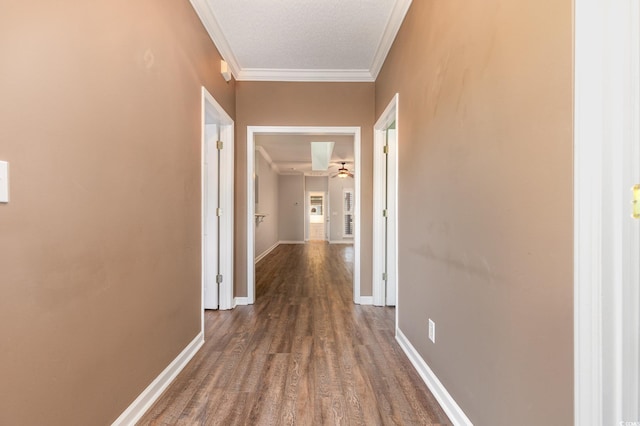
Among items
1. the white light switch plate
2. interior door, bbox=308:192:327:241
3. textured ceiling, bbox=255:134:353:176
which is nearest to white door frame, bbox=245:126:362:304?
textured ceiling, bbox=255:134:353:176

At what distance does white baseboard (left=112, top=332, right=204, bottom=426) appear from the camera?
1387mm

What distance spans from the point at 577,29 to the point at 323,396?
6.19ft

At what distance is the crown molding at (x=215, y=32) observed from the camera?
2160 millimetres

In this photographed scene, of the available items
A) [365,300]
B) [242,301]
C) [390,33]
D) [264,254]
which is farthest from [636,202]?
[264,254]

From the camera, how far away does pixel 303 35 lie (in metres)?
2.57

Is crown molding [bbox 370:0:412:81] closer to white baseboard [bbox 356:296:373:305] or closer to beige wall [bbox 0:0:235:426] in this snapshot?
beige wall [bbox 0:0:235:426]

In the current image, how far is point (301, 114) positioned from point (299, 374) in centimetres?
264

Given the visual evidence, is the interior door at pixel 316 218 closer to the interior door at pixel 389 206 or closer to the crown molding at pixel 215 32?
the interior door at pixel 389 206

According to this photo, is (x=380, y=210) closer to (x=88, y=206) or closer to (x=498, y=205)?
(x=498, y=205)

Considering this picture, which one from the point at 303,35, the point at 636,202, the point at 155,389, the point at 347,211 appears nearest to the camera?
the point at 636,202

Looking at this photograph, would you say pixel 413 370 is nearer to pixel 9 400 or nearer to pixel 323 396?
pixel 323 396

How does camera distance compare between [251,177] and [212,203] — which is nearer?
[212,203]

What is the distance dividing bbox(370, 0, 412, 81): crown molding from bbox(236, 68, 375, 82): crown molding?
0.53 ft

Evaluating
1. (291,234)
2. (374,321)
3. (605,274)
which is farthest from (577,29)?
(291,234)
